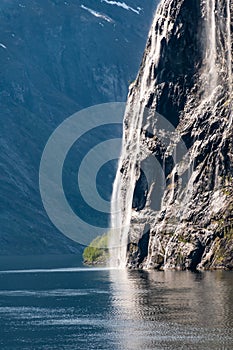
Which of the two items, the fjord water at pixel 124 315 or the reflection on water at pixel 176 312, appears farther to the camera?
the fjord water at pixel 124 315

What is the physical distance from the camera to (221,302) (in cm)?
13938

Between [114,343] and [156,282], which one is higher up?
[156,282]

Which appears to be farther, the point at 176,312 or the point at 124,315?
the point at 124,315

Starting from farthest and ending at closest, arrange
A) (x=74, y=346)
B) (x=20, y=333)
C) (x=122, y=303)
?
(x=122, y=303) → (x=20, y=333) → (x=74, y=346)

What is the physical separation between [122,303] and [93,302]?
649 cm

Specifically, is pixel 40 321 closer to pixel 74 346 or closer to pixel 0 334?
pixel 0 334

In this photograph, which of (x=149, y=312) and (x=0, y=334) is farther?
(x=149, y=312)

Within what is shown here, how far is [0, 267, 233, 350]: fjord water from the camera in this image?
11238cm

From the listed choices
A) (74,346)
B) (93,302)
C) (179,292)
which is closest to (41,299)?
(93,302)

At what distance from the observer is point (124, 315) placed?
13512 centimetres

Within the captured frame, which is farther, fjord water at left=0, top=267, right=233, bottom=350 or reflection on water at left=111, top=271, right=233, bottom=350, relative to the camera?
fjord water at left=0, top=267, right=233, bottom=350

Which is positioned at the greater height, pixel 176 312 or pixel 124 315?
pixel 176 312

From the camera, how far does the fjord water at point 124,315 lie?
112 meters

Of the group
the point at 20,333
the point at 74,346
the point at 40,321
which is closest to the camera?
the point at 74,346
